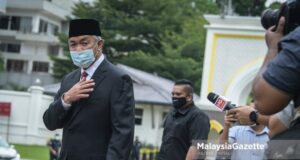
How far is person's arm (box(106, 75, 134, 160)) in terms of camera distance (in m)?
4.47

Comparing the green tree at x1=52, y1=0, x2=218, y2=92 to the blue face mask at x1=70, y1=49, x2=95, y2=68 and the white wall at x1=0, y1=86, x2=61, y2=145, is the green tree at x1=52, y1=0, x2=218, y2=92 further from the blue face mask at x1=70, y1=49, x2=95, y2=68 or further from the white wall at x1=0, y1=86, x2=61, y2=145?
the blue face mask at x1=70, y1=49, x2=95, y2=68

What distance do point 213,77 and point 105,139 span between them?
14777 mm

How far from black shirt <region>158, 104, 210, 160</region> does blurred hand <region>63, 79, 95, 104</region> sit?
238cm

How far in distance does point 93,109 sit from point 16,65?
5387cm

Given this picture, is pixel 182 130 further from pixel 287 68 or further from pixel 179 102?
pixel 287 68

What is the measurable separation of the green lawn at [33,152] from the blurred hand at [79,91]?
71.1ft

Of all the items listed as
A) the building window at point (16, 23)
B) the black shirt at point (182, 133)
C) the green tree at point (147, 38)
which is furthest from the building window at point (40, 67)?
the black shirt at point (182, 133)

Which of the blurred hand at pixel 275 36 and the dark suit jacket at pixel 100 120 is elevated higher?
the blurred hand at pixel 275 36

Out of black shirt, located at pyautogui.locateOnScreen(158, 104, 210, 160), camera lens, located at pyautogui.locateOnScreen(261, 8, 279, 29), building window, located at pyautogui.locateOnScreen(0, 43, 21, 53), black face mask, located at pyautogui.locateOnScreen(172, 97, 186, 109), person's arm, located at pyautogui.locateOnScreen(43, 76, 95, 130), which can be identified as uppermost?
camera lens, located at pyautogui.locateOnScreen(261, 8, 279, 29)

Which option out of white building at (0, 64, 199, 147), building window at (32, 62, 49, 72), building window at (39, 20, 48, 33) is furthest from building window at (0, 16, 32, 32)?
white building at (0, 64, 199, 147)

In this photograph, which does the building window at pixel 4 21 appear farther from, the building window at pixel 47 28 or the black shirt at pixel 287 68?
the black shirt at pixel 287 68

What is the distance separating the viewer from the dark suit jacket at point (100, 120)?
4531 mm

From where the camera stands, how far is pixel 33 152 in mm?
28984

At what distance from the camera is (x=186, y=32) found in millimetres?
43906
